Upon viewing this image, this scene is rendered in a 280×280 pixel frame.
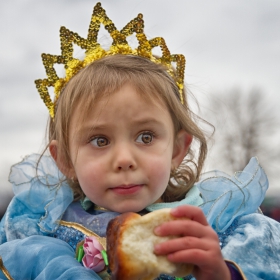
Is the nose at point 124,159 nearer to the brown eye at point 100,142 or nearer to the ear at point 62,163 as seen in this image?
the brown eye at point 100,142

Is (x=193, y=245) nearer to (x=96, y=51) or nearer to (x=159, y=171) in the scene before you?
(x=159, y=171)

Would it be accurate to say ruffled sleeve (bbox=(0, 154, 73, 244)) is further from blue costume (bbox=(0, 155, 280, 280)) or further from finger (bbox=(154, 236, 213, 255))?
finger (bbox=(154, 236, 213, 255))

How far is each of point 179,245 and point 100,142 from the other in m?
0.74

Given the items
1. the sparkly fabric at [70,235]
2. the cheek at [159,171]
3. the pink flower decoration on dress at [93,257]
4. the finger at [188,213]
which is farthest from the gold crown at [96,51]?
the finger at [188,213]

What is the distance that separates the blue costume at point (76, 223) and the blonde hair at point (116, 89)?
163 mm

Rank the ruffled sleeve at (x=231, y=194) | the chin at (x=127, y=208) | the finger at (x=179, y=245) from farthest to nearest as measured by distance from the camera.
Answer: the ruffled sleeve at (x=231, y=194)
the chin at (x=127, y=208)
the finger at (x=179, y=245)

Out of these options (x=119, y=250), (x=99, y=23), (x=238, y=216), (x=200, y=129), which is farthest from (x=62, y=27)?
(x=119, y=250)

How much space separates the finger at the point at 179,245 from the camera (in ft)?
4.64

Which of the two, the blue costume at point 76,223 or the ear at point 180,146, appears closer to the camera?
the blue costume at point 76,223

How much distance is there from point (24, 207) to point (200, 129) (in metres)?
1.03

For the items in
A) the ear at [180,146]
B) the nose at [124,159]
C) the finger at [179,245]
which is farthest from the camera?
the ear at [180,146]

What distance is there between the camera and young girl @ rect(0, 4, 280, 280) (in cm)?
196

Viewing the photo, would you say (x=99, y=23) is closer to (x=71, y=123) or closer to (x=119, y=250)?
(x=71, y=123)

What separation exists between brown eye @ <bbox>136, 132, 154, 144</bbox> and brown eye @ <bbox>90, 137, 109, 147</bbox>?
0.13 meters
